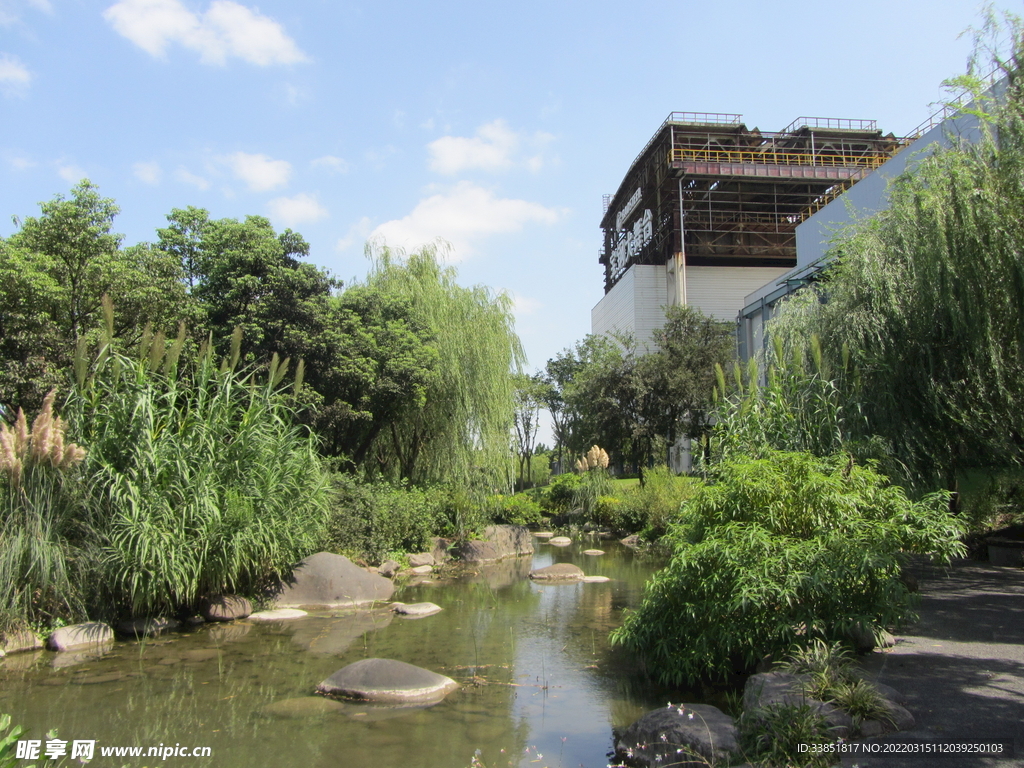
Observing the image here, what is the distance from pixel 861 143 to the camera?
43.2m

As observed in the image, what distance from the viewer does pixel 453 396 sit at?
18.3m

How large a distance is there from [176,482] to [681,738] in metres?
6.83

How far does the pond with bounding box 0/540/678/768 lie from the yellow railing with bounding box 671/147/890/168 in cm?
3700

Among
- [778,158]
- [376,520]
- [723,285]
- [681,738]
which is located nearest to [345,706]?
[681,738]

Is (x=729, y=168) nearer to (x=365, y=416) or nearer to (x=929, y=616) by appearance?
(x=365, y=416)

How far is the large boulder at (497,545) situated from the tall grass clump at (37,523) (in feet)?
29.3

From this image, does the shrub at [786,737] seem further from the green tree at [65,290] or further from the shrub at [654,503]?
the shrub at [654,503]

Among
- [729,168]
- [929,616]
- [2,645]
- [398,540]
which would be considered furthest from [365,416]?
[729,168]

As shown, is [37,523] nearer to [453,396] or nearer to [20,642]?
[20,642]

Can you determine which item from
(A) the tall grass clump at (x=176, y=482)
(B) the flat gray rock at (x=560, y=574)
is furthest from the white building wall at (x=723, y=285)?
(A) the tall grass clump at (x=176, y=482)

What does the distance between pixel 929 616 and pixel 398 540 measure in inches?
388

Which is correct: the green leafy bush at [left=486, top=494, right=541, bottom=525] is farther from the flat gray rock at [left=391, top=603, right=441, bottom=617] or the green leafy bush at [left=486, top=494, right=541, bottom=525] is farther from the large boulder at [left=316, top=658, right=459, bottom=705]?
the large boulder at [left=316, top=658, right=459, bottom=705]

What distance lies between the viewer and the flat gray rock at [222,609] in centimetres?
969

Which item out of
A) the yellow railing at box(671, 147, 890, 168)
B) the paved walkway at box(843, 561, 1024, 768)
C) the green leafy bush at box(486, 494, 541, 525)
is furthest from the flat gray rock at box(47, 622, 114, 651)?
the yellow railing at box(671, 147, 890, 168)
